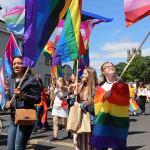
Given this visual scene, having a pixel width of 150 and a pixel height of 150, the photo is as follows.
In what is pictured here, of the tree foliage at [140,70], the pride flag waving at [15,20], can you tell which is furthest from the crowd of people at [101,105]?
the tree foliage at [140,70]

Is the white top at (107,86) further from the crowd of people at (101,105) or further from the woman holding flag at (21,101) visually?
the woman holding flag at (21,101)

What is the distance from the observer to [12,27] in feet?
45.2

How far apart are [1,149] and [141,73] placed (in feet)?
346

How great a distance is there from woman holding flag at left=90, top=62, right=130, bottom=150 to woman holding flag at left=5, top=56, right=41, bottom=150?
0.92 meters

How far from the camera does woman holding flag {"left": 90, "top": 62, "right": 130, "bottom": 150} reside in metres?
6.27

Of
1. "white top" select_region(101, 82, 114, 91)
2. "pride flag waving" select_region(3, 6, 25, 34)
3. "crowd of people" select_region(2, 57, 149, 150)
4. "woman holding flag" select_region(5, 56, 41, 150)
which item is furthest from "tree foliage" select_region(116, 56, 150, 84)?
"woman holding flag" select_region(5, 56, 41, 150)

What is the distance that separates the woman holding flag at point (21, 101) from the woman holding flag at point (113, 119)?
917mm

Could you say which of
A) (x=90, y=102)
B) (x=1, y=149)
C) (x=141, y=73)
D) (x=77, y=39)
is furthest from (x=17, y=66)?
(x=141, y=73)

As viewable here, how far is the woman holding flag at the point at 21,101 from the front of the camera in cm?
584

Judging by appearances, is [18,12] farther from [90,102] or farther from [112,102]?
[112,102]

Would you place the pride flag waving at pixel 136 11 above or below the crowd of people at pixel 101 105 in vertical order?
above

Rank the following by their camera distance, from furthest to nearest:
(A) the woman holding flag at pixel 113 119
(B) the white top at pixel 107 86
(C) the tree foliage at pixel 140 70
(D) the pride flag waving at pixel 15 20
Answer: (C) the tree foliage at pixel 140 70
(D) the pride flag waving at pixel 15 20
(B) the white top at pixel 107 86
(A) the woman holding flag at pixel 113 119

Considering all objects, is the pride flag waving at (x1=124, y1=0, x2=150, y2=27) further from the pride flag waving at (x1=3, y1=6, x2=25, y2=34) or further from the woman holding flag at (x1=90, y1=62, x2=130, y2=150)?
the pride flag waving at (x1=3, y1=6, x2=25, y2=34)

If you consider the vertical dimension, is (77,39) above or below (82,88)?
above
